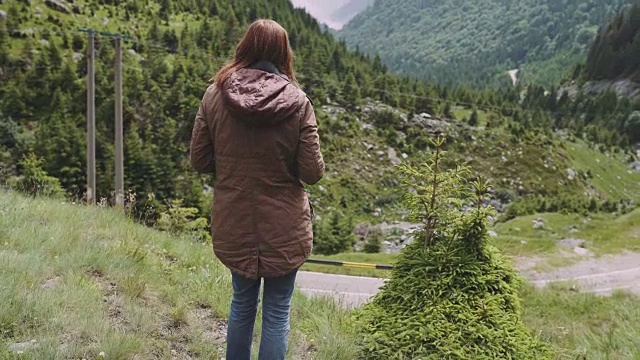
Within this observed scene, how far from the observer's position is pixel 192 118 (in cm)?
4166

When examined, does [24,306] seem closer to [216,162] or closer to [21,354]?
[21,354]

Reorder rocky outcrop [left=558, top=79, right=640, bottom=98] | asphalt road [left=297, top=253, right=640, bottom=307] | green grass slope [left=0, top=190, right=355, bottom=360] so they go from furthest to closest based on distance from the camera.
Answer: rocky outcrop [left=558, top=79, right=640, bottom=98], asphalt road [left=297, top=253, right=640, bottom=307], green grass slope [left=0, top=190, right=355, bottom=360]

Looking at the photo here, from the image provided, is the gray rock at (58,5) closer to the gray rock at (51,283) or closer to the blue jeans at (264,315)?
the gray rock at (51,283)

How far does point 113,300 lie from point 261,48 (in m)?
2.73

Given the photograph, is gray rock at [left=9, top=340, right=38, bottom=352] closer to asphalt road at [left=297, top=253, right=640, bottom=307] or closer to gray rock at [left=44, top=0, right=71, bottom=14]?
asphalt road at [left=297, top=253, right=640, bottom=307]

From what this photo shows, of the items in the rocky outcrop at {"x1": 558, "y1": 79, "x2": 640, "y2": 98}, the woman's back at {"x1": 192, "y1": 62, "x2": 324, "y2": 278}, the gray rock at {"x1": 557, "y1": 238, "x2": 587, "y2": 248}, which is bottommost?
the gray rock at {"x1": 557, "y1": 238, "x2": 587, "y2": 248}

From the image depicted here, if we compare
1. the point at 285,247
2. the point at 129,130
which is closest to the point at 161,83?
the point at 129,130

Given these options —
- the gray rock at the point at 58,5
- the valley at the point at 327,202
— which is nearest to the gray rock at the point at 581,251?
the valley at the point at 327,202

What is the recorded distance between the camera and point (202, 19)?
219ft

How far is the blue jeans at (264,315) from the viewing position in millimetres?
3219

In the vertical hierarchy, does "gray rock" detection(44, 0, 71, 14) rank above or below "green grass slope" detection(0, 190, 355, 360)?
above

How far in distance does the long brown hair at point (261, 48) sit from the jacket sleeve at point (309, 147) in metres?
0.28

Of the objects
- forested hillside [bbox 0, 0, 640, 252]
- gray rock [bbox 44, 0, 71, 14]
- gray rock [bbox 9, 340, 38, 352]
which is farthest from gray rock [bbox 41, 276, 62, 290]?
gray rock [bbox 44, 0, 71, 14]

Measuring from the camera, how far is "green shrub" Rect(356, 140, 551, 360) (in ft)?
13.6
